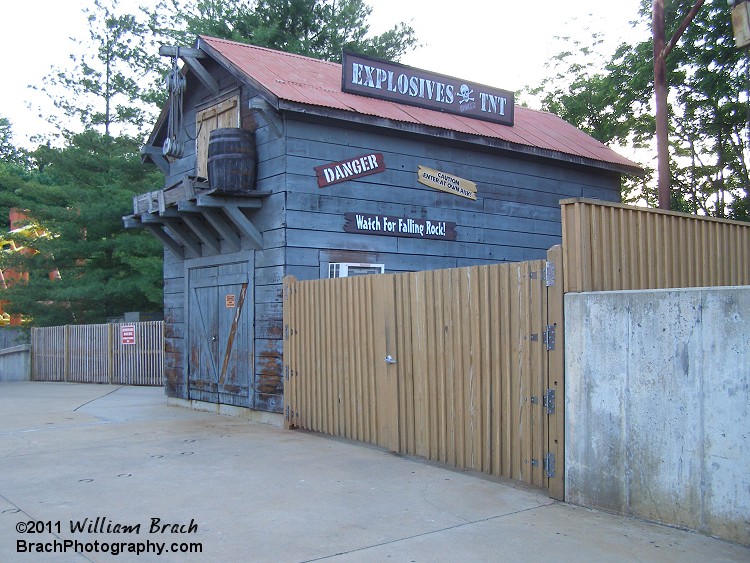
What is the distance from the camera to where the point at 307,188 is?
35.5 feet

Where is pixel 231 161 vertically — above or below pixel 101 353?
above

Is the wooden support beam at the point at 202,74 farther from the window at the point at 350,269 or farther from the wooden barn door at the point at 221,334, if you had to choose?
the window at the point at 350,269

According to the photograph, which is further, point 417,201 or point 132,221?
point 132,221

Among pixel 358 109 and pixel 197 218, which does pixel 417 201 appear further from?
pixel 197 218

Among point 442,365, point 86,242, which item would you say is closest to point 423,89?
point 442,365

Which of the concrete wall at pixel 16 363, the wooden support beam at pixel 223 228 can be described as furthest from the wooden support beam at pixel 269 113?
the concrete wall at pixel 16 363

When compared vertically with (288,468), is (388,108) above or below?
above

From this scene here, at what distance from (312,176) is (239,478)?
17.0 ft

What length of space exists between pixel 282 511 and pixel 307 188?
589 cm

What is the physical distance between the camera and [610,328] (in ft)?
19.1

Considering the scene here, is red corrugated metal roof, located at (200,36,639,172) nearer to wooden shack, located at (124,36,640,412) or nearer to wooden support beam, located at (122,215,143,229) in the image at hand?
wooden shack, located at (124,36,640,412)

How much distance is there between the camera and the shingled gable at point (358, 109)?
1082 cm

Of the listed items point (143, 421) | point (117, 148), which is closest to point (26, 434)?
point (143, 421)

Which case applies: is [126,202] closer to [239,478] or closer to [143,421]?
[143,421]
